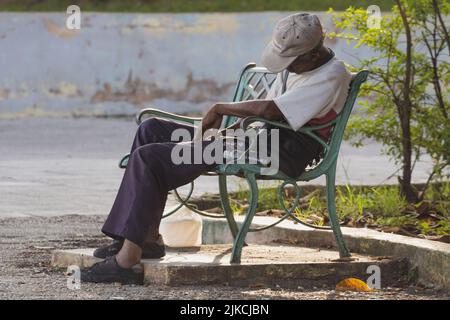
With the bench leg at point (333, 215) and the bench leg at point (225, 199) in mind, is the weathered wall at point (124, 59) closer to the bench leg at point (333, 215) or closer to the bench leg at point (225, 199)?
the bench leg at point (225, 199)

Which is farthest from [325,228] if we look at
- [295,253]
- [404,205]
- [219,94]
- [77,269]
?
[219,94]

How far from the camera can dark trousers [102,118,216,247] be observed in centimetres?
539

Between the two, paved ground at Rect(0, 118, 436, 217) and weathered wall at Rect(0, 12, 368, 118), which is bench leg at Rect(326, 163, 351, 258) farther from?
weathered wall at Rect(0, 12, 368, 118)

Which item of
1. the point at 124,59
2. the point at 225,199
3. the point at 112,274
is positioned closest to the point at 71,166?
the point at 225,199

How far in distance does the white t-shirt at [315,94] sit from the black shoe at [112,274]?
3.36 ft

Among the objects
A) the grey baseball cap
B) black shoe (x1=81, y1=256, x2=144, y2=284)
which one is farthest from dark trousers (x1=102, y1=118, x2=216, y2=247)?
the grey baseball cap

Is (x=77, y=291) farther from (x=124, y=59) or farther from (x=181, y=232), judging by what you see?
(x=124, y=59)

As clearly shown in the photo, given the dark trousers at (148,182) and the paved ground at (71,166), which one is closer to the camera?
the dark trousers at (148,182)

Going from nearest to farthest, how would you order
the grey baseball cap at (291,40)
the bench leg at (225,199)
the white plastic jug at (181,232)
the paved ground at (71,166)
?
the grey baseball cap at (291,40), the bench leg at (225,199), the white plastic jug at (181,232), the paved ground at (71,166)

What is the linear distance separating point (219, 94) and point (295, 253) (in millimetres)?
14844

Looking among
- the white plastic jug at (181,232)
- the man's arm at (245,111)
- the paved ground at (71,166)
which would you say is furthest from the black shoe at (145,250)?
the paved ground at (71,166)

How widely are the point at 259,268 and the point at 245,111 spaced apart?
75cm

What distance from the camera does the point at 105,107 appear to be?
2067cm

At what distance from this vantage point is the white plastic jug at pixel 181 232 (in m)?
6.32
